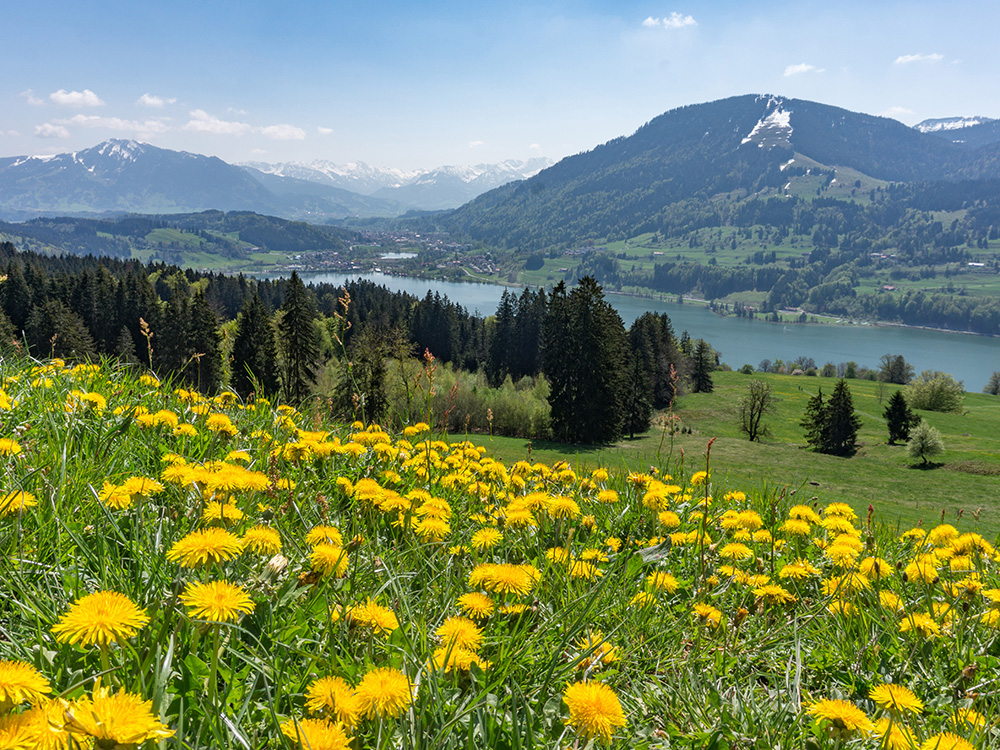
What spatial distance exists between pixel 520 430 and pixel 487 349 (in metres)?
51.5

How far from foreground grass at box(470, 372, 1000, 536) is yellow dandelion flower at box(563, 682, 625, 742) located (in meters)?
2.99

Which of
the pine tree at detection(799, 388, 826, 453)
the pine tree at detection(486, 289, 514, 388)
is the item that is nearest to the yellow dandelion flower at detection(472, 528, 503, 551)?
the pine tree at detection(799, 388, 826, 453)

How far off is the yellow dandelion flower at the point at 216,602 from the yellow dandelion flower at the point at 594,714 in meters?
0.84

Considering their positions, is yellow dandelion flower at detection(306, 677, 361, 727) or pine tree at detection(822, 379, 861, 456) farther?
pine tree at detection(822, 379, 861, 456)

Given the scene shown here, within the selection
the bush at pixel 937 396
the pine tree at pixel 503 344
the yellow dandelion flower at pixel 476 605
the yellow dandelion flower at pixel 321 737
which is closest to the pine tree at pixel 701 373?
the bush at pixel 937 396

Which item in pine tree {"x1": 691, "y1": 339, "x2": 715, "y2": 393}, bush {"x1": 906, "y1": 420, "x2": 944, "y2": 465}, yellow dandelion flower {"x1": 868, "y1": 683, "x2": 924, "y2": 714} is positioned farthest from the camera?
pine tree {"x1": 691, "y1": 339, "x2": 715, "y2": 393}

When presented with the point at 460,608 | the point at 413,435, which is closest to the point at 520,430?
the point at 413,435

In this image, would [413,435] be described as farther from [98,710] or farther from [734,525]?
[98,710]

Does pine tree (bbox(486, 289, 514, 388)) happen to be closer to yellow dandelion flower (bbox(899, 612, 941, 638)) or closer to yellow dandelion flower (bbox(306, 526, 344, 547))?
yellow dandelion flower (bbox(899, 612, 941, 638))

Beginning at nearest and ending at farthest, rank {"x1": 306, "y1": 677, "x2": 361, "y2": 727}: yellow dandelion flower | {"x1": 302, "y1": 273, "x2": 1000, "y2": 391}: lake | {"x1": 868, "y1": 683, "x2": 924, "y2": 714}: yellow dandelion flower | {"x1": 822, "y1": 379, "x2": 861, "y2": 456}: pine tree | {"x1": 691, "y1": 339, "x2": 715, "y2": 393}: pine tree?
{"x1": 306, "y1": 677, "x2": 361, "y2": 727}: yellow dandelion flower, {"x1": 868, "y1": 683, "x2": 924, "y2": 714}: yellow dandelion flower, {"x1": 822, "y1": 379, "x2": 861, "y2": 456}: pine tree, {"x1": 691, "y1": 339, "x2": 715, "y2": 393}: pine tree, {"x1": 302, "y1": 273, "x2": 1000, "y2": 391}: lake

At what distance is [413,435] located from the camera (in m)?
4.93

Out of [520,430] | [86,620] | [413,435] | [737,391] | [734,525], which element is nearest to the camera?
[86,620]

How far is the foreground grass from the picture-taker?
1206 centimetres

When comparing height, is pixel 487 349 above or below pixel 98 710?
below
